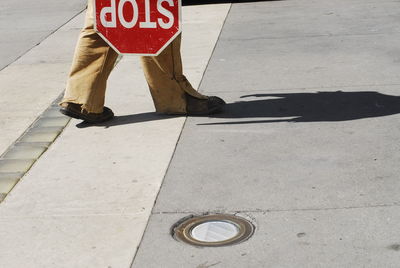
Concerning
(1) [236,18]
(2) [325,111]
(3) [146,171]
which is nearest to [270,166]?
(3) [146,171]

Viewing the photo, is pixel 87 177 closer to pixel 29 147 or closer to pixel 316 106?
pixel 29 147

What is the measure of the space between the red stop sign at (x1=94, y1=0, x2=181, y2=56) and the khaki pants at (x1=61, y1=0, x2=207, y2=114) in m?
0.22

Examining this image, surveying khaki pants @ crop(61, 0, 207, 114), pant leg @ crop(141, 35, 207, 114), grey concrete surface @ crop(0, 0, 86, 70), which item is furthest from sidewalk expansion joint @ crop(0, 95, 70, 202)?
grey concrete surface @ crop(0, 0, 86, 70)

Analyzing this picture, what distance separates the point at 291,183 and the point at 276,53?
356 centimetres

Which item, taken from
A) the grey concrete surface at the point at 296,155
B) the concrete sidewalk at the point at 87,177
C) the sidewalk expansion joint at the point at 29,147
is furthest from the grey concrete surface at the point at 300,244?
the sidewalk expansion joint at the point at 29,147

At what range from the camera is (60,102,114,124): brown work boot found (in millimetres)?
7074

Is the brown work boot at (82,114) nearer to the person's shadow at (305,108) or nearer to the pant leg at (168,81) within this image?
the person's shadow at (305,108)

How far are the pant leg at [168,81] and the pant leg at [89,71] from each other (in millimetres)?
322

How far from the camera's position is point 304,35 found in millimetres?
9781

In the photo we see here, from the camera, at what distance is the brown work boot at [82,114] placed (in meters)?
7.07

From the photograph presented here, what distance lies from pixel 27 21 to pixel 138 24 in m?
5.26

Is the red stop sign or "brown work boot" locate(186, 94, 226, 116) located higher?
the red stop sign

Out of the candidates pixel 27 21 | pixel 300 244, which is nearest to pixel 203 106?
pixel 300 244

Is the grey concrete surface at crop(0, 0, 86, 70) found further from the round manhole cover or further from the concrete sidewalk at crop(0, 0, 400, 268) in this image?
the round manhole cover
